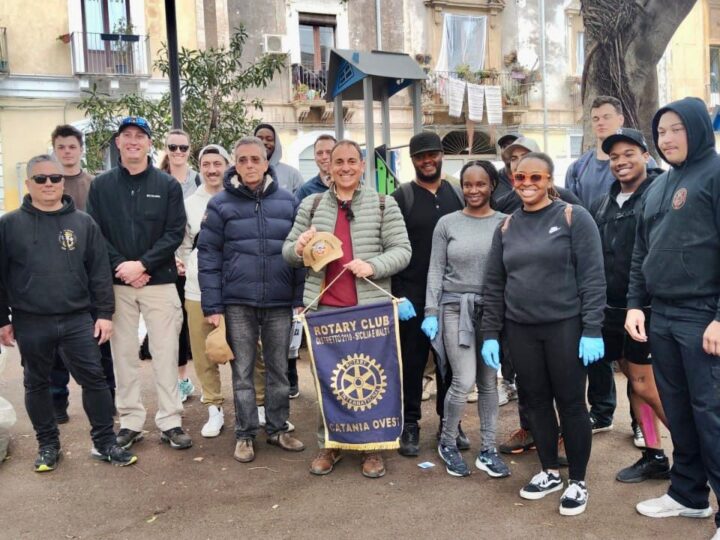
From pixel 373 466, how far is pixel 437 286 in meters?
1.18

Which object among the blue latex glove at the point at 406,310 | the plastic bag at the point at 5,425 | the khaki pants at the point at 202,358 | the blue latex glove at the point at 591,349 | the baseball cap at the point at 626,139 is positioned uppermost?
the baseball cap at the point at 626,139

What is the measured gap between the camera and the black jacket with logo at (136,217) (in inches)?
183

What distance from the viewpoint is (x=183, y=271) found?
529cm

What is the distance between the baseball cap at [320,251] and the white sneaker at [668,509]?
85.1 inches

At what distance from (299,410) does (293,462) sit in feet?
3.74

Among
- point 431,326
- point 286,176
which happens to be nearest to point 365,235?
point 431,326

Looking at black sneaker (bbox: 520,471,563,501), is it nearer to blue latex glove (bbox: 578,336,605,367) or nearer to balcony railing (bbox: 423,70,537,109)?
blue latex glove (bbox: 578,336,605,367)

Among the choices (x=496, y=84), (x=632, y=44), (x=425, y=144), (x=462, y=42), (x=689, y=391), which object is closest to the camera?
(x=689, y=391)

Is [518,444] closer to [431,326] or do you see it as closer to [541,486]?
[541,486]

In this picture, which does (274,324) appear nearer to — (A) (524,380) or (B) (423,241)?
(B) (423,241)

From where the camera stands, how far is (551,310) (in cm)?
369

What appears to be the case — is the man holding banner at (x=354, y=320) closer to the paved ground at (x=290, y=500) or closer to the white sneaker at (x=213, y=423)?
the paved ground at (x=290, y=500)

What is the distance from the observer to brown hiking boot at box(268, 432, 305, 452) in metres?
4.70

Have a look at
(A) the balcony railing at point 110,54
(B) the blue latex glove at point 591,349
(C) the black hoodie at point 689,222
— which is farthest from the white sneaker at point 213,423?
(A) the balcony railing at point 110,54
